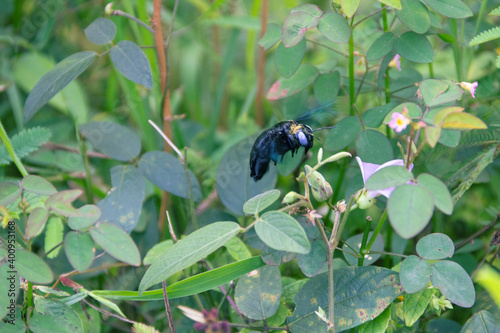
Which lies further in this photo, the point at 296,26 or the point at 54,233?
the point at 54,233

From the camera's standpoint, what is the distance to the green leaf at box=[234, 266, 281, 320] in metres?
0.85

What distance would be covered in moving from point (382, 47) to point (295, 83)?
23 cm

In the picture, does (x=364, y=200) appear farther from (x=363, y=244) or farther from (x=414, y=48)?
(x=414, y=48)

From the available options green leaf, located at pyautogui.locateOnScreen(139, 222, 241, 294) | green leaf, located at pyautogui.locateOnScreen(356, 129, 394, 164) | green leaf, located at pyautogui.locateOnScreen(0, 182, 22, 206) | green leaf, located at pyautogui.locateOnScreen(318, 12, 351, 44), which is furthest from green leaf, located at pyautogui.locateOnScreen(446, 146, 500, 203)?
green leaf, located at pyautogui.locateOnScreen(0, 182, 22, 206)

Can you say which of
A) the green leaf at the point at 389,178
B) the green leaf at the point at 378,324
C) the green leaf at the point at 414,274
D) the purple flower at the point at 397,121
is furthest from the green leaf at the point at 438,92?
the green leaf at the point at 378,324

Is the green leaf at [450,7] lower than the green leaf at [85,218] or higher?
higher

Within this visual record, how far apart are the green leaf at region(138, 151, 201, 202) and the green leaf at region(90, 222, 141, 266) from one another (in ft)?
0.98

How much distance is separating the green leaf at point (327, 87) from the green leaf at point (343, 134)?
92mm

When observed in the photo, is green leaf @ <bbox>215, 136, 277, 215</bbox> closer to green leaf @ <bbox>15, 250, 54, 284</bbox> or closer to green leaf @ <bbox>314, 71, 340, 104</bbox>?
green leaf @ <bbox>314, 71, 340, 104</bbox>

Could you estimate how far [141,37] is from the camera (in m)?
1.38

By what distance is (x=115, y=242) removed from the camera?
0.76 metres

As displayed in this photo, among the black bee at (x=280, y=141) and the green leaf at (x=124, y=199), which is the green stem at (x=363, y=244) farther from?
the green leaf at (x=124, y=199)

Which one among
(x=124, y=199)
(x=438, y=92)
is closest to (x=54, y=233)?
(x=124, y=199)

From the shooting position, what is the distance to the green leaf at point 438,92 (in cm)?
80
